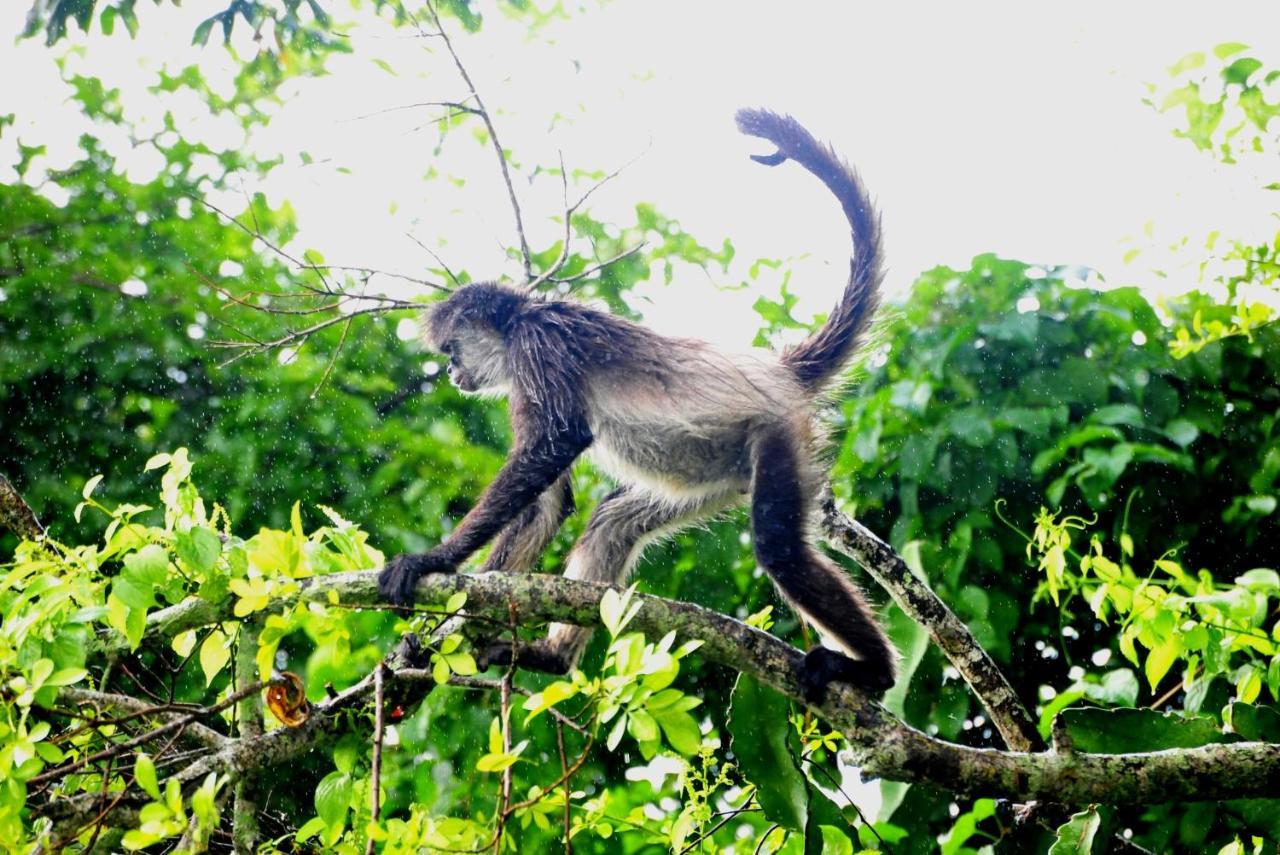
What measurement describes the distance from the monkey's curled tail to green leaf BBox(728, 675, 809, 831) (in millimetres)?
1538

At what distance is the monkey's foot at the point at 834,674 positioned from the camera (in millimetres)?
2752

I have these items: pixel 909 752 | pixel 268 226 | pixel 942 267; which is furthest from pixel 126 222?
pixel 909 752

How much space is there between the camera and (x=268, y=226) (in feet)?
16.8

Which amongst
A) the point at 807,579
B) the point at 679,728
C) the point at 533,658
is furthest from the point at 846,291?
the point at 679,728

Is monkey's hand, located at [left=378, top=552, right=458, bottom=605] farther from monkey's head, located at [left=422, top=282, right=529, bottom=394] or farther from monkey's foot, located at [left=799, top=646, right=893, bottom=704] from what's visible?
monkey's head, located at [left=422, top=282, right=529, bottom=394]

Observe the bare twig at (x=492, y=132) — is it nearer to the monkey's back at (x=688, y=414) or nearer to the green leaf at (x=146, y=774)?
the monkey's back at (x=688, y=414)

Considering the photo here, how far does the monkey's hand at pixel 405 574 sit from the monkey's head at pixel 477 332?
4.24ft

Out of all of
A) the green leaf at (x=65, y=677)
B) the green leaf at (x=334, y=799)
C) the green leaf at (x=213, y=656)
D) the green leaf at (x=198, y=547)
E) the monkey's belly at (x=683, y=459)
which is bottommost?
the monkey's belly at (x=683, y=459)

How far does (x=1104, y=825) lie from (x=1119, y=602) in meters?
0.49

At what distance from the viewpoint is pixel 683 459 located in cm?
389

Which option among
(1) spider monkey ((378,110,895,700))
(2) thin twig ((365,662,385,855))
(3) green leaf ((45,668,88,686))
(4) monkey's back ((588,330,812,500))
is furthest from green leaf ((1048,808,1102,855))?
(3) green leaf ((45,668,88,686))

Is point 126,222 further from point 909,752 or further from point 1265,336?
point 1265,336

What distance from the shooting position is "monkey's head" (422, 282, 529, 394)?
4.29 m

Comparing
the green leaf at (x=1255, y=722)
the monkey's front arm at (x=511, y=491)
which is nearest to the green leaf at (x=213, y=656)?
the monkey's front arm at (x=511, y=491)
